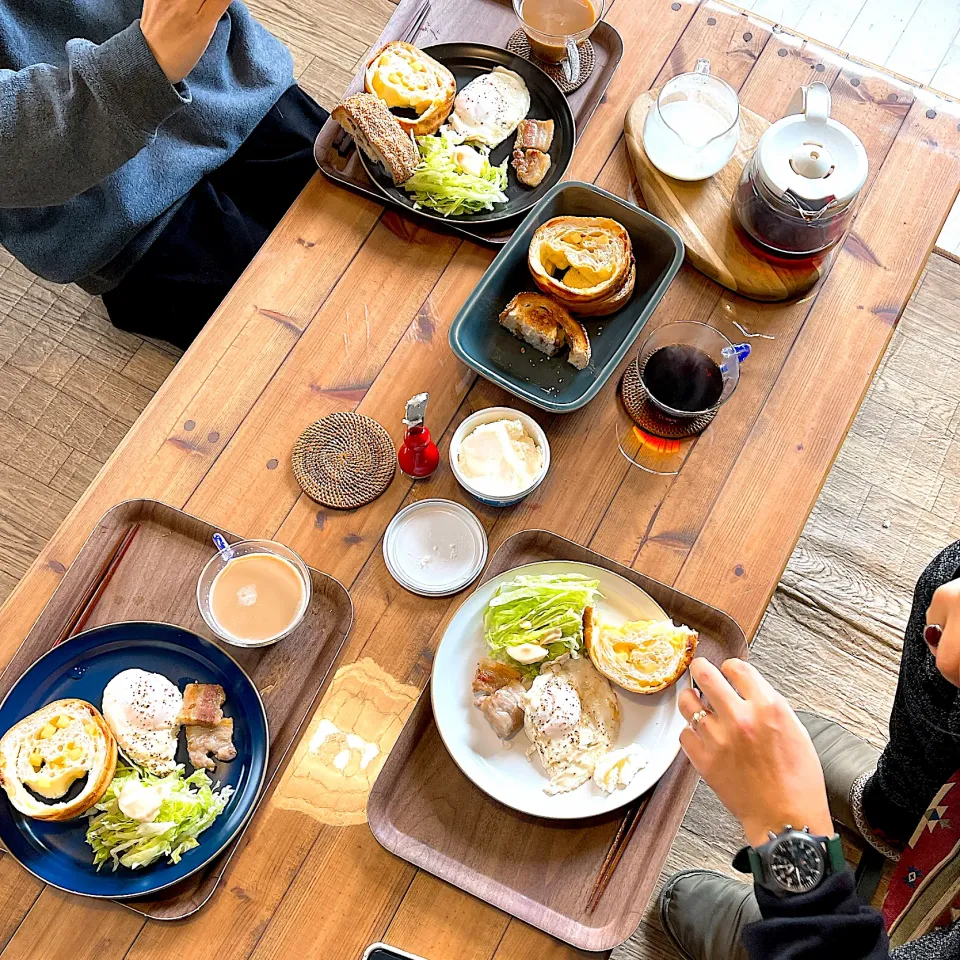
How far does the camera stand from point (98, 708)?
1388 mm

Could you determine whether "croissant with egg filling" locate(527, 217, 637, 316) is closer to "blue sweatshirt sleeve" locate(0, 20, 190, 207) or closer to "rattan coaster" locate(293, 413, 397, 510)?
"rattan coaster" locate(293, 413, 397, 510)

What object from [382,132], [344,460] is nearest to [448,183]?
[382,132]

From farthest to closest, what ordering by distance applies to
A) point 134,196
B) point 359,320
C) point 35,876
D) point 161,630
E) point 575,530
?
point 134,196, point 359,320, point 575,530, point 161,630, point 35,876

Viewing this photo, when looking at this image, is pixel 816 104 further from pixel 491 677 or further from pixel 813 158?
pixel 491 677

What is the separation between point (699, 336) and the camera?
1.54 metres

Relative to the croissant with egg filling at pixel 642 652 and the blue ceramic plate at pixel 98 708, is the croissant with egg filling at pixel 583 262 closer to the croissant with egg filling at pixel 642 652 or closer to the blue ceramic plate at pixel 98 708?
the croissant with egg filling at pixel 642 652

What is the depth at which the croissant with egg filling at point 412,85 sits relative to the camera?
171cm

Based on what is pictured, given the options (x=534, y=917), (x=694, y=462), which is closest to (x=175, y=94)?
(x=694, y=462)

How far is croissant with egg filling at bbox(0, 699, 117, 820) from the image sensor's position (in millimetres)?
1279

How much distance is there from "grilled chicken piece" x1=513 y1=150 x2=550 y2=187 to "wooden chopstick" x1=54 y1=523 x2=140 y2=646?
957 mm

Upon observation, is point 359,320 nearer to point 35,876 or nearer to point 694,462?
point 694,462

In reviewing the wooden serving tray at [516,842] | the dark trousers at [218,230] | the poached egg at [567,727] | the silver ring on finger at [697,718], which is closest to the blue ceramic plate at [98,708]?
the wooden serving tray at [516,842]

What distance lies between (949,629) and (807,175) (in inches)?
30.9

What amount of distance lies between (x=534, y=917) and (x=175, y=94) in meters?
1.40
